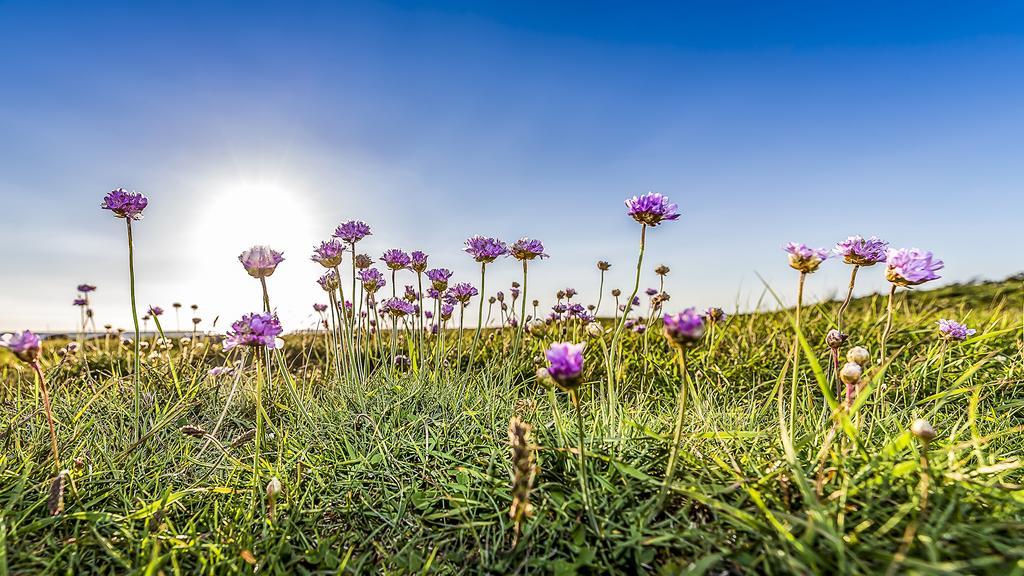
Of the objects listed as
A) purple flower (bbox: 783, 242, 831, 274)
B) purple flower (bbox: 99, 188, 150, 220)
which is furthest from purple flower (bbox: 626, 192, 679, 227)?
purple flower (bbox: 99, 188, 150, 220)

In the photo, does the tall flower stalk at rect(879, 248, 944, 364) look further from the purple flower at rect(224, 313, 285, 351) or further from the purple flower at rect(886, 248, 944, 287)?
the purple flower at rect(224, 313, 285, 351)

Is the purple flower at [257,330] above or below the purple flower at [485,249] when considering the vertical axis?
below

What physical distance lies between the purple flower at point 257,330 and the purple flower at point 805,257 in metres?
1.76

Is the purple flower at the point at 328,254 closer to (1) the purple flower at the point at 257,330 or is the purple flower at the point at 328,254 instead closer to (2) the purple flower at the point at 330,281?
(2) the purple flower at the point at 330,281

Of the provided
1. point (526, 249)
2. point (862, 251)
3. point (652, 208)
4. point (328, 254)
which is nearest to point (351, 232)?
point (328, 254)

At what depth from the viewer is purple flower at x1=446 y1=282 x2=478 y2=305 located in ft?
11.4

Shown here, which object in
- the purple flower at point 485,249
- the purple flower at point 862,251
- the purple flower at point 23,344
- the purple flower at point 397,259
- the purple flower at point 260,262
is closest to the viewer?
the purple flower at point 23,344

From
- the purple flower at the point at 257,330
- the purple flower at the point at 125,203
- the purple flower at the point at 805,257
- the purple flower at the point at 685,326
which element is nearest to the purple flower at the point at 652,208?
the purple flower at the point at 805,257

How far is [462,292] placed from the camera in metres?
3.49

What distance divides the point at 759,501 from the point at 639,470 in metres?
0.38

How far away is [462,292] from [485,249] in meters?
0.50

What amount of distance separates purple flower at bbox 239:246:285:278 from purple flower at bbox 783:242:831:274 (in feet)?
7.24

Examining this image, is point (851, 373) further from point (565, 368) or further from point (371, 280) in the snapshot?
point (371, 280)

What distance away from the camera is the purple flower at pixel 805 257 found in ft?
5.84
